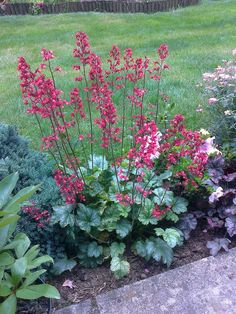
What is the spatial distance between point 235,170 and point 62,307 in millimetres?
1631

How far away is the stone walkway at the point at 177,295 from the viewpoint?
7.69 feet

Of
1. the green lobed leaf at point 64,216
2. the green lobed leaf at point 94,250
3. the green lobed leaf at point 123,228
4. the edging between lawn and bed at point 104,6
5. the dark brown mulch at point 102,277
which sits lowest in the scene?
the edging between lawn and bed at point 104,6

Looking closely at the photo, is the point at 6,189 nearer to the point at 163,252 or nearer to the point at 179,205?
the point at 163,252

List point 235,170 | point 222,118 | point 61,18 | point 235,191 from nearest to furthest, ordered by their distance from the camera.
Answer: point 235,191 → point 235,170 → point 222,118 → point 61,18

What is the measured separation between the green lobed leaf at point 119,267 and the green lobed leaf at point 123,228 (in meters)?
0.15

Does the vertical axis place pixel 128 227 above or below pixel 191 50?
above

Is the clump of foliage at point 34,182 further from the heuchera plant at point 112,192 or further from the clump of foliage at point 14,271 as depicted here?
the clump of foliage at point 14,271

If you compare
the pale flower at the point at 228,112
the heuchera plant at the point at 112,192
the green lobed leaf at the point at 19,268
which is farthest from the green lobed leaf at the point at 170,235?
the pale flower at the point at 228,112

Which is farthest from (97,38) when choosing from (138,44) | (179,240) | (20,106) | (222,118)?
(179,240)

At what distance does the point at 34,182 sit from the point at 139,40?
5.40m

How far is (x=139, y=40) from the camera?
25.1 ft

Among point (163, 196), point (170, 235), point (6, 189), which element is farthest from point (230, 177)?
point (6, 189)

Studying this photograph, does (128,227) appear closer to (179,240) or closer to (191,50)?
(179,240)

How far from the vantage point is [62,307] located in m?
2.43
